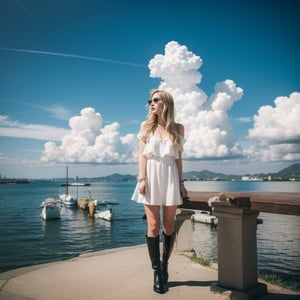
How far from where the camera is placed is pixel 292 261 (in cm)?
1938

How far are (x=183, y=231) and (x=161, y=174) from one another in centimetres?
278

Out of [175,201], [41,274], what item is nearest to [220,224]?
[175,201]

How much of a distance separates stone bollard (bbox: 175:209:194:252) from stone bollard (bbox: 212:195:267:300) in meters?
2.36

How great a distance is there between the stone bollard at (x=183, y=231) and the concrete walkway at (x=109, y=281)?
1.79ft

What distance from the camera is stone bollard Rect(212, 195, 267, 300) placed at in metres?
3.11

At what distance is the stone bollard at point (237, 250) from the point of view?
3107mm

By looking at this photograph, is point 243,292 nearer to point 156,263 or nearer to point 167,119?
point 156,263

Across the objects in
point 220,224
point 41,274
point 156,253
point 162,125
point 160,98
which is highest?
point 160,98

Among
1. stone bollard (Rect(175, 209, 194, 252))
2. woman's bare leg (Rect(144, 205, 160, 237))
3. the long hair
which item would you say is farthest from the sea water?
the long hair

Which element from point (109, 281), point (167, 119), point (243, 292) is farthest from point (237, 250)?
point (109, 281)

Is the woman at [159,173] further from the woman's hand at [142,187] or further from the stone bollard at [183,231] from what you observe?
the stone bollard at [183,231]

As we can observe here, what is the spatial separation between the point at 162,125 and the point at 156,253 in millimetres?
1537

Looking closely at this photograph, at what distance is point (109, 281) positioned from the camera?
390 cm

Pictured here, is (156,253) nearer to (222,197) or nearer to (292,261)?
(222,197)
